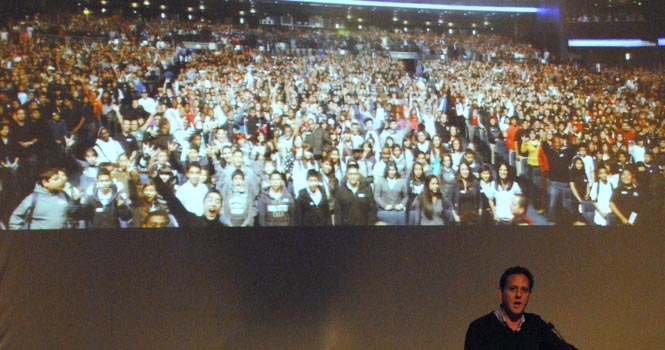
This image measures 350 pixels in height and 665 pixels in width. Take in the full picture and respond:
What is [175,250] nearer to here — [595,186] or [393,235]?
[393,235]

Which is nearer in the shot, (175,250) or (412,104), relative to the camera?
(175,250)

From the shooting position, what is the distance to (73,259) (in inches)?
138

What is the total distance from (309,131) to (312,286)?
33.6 inches

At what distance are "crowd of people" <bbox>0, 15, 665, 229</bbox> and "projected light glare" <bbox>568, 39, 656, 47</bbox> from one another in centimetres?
17

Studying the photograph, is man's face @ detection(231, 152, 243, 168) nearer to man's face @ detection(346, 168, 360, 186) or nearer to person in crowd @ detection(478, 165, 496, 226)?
man's face @ detection(346, 168, 360, 186)

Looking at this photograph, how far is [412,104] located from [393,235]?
Result: 759 millimetres

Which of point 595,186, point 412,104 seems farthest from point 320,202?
point 595,186

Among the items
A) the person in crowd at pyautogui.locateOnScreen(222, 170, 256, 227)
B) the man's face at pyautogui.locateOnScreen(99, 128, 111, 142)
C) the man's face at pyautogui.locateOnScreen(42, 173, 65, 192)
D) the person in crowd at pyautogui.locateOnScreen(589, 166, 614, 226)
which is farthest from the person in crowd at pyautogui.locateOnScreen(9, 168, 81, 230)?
the person in crowd at pyautogui.locateOnScreen(589, 166, 614, 226)

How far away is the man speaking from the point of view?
205 centimetres

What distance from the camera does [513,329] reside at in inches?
83.3

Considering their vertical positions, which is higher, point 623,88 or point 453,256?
point 623,88

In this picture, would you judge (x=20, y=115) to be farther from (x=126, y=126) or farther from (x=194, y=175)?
(x=194, y=175)

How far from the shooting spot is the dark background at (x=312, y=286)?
3508mm

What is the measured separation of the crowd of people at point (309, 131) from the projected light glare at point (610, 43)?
0.56ft
